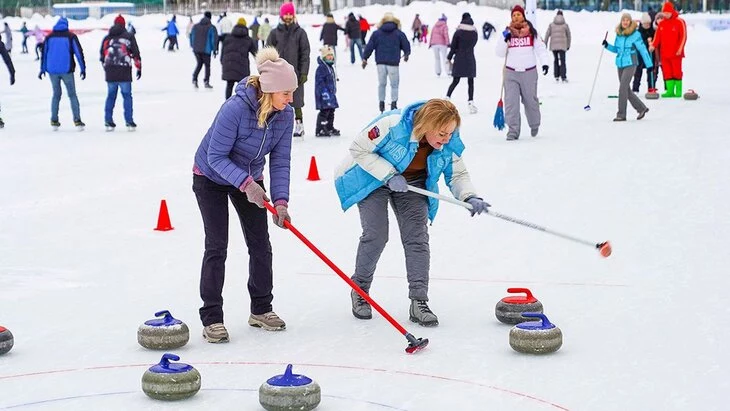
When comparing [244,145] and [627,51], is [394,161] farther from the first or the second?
[627,51]

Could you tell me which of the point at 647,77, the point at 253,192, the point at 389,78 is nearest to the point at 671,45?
the point at 647,77

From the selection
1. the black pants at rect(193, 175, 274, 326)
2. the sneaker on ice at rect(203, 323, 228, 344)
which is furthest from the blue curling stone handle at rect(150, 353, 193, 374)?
the black pants at rect(193, 175, 274, 326)

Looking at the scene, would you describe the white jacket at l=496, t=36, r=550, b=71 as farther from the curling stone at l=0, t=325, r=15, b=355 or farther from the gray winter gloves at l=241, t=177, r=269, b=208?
the curling stone at l=0, t=325, r=15, b=355

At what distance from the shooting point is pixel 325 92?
14.6 m

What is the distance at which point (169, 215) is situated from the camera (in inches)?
388

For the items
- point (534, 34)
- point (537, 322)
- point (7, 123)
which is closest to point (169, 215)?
point (537, 322)

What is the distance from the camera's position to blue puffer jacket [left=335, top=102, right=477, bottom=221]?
5949 millimetres

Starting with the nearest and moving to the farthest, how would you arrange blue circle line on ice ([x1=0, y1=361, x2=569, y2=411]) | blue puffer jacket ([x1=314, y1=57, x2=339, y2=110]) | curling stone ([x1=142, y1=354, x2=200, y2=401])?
curling stone ([x1=142, y1=354, x2=200, y2=401]) → blue circle line on ice ([x1=0, y1=361, x2=569, y2=411]) → blue puffer jacket ([x1=314, y1=57, x2=339, y2=110])

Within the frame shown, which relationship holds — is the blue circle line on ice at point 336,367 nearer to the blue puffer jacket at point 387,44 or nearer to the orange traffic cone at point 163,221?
the orange traffic cone at point 163,221

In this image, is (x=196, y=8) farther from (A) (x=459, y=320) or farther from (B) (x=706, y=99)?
(A) (x=459, y=320)

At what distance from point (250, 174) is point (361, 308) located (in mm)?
1007

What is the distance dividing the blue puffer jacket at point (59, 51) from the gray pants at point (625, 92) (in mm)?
6935

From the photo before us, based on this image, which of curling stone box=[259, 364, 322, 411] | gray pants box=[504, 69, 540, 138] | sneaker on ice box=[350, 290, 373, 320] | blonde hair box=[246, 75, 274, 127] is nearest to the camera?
curling stone box=[259, 364, 322, 411]

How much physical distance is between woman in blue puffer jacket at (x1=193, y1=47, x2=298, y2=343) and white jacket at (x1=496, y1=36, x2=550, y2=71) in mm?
8214
